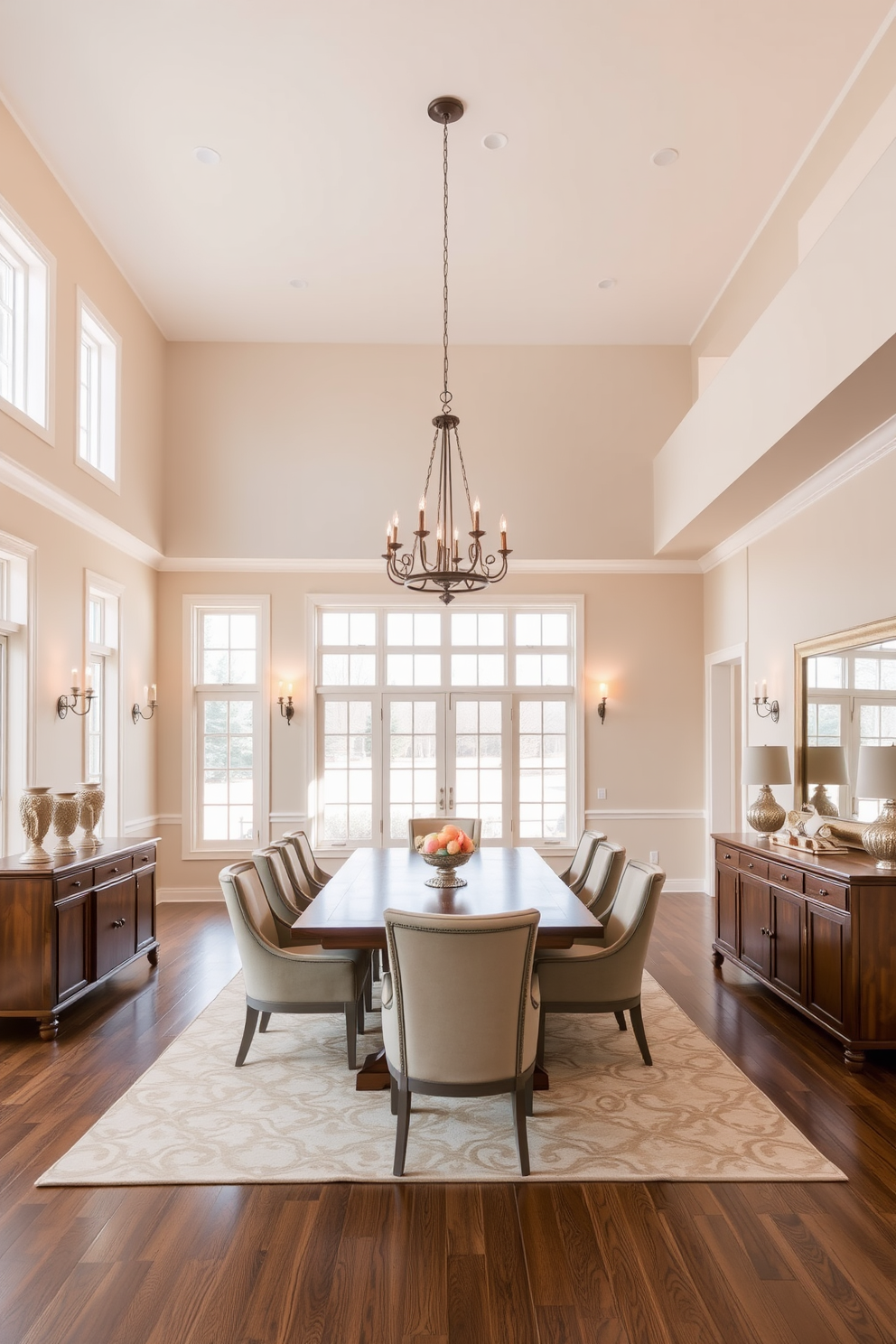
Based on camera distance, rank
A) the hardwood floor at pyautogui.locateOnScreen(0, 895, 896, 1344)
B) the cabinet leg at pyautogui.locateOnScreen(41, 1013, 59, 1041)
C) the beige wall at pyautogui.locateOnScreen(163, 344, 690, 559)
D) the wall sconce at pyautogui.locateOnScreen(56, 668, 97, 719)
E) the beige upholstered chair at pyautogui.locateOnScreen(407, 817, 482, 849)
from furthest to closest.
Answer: the beige wall at pyautogui.locateOnScreen(163, 344, 690, 559) → the beige upholstered chair at pyautogui.locateOnScreen(407, 817, 482, 849) → the wall sconce at pyautogui.locateOnScreen(56, 668, 97, 719) → the cabinet leg at pyautogui.locateOnScreen(41, 1013, 59, 1041) → the hardwood floor at pyautogui.locateOnScreen(0, 895, 896, 1344)

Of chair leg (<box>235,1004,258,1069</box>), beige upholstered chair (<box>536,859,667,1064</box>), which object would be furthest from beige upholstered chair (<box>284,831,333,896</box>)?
beige upholstered chair (<box>536,859,667,1064</box>)

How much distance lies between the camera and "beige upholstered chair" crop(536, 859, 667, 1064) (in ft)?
13.0

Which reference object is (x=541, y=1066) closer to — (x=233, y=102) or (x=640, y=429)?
(x=233, y=102)

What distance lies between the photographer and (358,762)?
849 cm

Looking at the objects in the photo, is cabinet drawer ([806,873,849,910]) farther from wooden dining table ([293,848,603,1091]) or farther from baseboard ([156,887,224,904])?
baseboard ([156,887,224,904])

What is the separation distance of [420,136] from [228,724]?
17.3 feet

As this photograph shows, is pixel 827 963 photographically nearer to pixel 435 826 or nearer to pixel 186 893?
pixel 435 826

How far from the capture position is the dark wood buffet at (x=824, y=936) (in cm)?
407

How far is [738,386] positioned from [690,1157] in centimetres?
462

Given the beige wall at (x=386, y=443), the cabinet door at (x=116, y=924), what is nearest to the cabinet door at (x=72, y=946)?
the cabinet door at (x=116, y=924)

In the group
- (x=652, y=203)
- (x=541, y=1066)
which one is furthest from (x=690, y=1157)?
(x=652, y=203)

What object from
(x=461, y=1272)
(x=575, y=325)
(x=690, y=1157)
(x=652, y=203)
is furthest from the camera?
(x=575, y=325)

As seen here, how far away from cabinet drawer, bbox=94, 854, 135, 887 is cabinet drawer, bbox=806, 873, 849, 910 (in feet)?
13.1

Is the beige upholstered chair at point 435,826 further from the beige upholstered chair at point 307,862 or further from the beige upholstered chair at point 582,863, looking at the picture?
the beige upholstered chair at point 582,863
